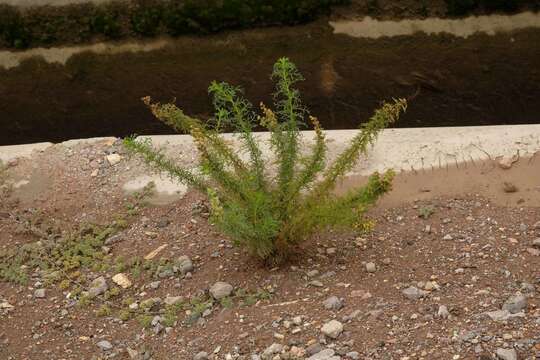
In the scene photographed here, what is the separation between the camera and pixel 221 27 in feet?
26.1

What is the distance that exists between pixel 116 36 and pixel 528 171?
4.89 metres

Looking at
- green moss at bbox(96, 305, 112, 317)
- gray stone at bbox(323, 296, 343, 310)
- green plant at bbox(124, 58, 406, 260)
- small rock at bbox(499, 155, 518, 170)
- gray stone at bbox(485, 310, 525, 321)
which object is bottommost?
green moss at bbox(96, 305, 112, 317)

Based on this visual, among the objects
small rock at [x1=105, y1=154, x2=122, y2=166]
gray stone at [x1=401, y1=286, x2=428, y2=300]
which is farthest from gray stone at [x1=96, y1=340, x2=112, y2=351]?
small rock at [x1=105, y1=154, x2=122, y2=166]

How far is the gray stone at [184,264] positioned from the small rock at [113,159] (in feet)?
4.09

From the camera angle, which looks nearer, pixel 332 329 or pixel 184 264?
pixel 332 329

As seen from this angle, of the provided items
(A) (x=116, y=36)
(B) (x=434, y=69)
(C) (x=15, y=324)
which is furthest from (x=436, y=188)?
(A) (x=116, y=36)

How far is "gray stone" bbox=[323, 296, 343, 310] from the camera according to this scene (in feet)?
11.6

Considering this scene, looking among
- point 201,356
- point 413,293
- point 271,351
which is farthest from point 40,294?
point 413,293

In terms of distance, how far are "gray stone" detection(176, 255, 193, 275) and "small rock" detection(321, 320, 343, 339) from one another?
0.96 m

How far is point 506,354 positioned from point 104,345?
178 cm

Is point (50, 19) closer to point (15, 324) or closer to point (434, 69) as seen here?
point (434, 69)

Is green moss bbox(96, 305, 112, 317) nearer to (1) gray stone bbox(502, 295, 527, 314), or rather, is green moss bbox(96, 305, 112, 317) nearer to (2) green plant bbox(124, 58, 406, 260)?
(2) green plant bbox(124, 58, 406, 260)

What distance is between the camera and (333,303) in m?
3.55

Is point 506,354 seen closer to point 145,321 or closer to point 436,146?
point 145,321
